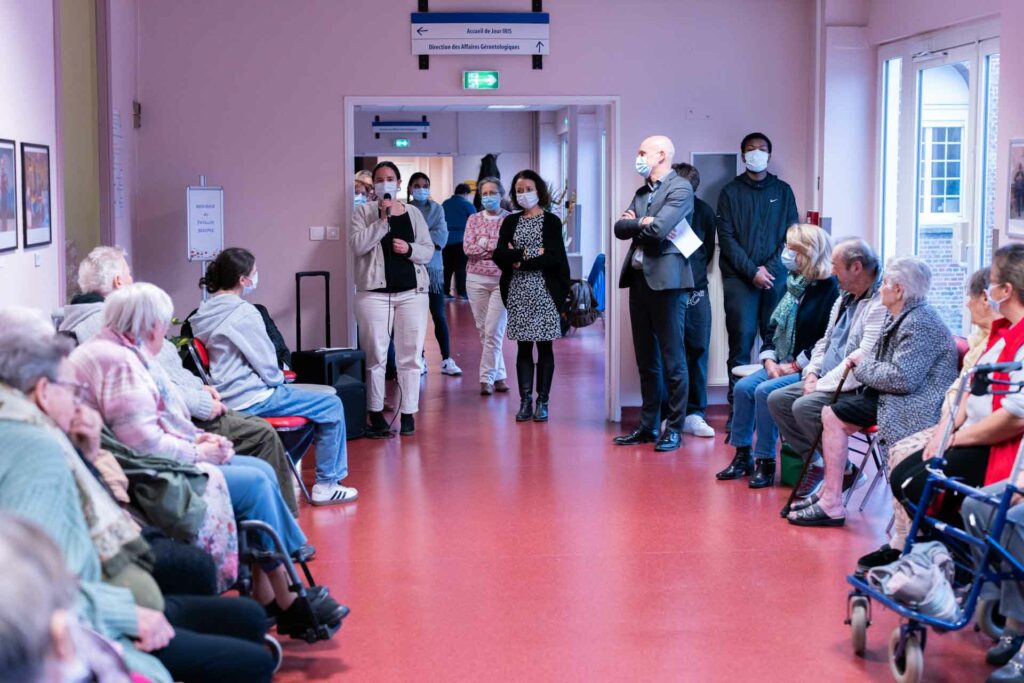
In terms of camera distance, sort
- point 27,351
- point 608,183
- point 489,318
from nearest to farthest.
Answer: point 27,351 < point 608,183 < point 489,318

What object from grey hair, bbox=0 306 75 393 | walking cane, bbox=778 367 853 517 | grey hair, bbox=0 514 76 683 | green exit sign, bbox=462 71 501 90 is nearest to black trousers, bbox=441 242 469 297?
green exit sign, bbox=462 71 501 90

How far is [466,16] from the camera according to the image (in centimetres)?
856

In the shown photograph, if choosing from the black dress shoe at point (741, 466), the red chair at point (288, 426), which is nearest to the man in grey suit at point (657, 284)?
the black dress shoe at point (741, 466)

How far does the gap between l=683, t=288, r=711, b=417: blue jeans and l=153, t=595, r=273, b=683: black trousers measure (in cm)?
513

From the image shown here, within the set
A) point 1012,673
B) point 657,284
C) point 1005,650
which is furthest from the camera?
point 657,284

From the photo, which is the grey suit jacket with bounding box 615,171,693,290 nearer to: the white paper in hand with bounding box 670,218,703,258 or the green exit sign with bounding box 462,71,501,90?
the white paper in hand with bounding box 670,218,703,258

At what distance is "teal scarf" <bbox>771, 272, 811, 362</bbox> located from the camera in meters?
6.85

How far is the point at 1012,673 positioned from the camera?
3896 mm

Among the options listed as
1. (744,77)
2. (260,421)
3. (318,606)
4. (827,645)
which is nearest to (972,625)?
(827,645)

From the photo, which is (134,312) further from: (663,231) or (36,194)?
(663,231)

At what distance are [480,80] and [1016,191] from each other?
3.62 meters

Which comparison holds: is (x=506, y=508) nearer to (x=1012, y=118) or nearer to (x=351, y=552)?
(x=351, y=552)

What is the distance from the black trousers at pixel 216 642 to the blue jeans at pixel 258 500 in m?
Answer: 0.74

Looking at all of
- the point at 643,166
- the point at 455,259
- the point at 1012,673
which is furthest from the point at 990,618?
the point at 455,259
